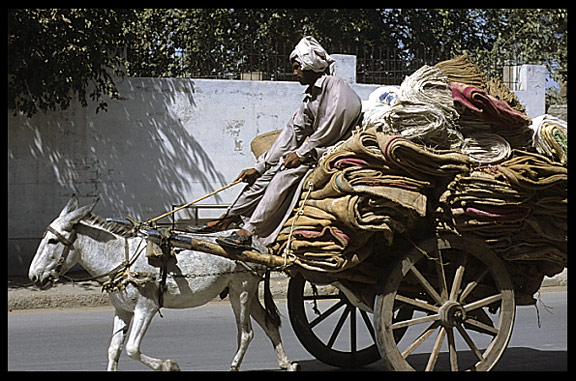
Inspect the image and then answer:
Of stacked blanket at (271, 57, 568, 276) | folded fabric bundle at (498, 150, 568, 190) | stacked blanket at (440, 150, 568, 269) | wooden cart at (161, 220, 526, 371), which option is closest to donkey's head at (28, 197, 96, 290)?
wooden cart at (161, 220, 526, 371)

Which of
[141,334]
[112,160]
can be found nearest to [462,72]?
[141,334]

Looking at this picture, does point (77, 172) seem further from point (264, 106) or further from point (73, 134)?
point (264, 106)

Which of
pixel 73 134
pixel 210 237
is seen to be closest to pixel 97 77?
pixel 73 134

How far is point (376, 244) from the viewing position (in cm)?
549

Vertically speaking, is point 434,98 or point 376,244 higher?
point 434,98

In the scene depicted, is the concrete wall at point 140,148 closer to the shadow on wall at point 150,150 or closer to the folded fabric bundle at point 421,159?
the shadow on wall at point 150,150

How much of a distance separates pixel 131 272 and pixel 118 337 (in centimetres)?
43

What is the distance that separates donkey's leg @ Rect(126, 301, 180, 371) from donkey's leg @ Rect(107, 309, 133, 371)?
0.24ft

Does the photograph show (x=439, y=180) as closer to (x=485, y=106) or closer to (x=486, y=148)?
(x=486, y=148)

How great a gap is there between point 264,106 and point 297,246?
6845 millimetres

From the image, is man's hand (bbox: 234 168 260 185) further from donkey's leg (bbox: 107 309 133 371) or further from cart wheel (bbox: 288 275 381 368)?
donkey's leg (bbox: 107 309 133 371)

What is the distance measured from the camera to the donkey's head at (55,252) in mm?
5168

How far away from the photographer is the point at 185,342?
7.58 metres

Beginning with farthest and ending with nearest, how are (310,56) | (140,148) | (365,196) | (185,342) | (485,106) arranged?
(140,148) < (185,342) < (310,56) < (485,106) < (365,196)
